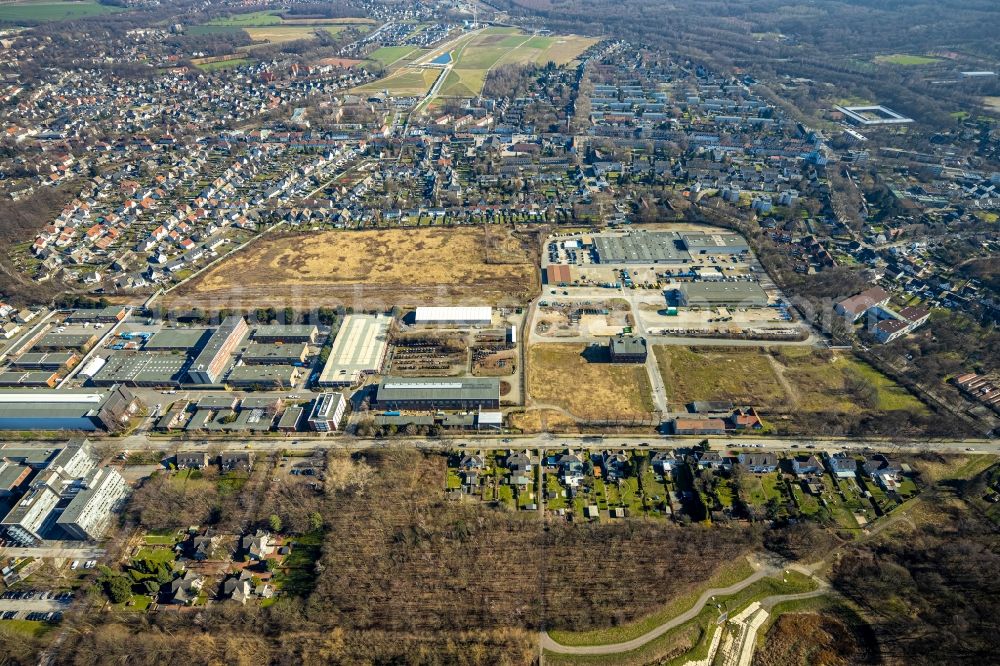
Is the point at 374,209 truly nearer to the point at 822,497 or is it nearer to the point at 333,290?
the point at 333,290

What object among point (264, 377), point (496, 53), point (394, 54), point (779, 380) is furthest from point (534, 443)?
point (394, 54)

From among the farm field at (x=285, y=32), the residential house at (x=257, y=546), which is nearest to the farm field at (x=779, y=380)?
the residential house at (x=257, y=546)

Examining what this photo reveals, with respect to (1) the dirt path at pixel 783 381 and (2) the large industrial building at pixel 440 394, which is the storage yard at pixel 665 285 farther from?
(2) the large industrial building at pixel 440 394

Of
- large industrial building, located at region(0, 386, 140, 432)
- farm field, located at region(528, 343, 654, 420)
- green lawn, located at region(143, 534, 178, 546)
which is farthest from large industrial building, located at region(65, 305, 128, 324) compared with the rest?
farm field, located at region(528, 343, 654, 420)

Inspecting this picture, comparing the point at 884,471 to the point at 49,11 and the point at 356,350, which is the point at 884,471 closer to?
the point at 356,350

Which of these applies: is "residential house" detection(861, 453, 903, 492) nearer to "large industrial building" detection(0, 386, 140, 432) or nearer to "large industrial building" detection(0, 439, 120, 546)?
"large industrial building" detection(0, 439, 120, 546)

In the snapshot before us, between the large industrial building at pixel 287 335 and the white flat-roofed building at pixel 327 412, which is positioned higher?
the large industrial building at pixel 287 335
